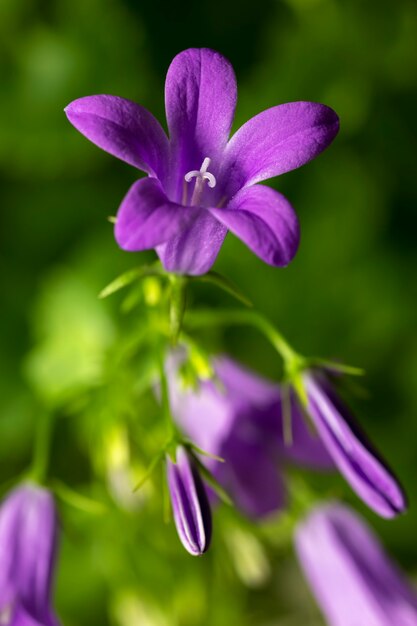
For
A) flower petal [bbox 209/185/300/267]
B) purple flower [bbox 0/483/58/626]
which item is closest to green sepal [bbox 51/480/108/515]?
purple flower [bbox 0/483/58/626]

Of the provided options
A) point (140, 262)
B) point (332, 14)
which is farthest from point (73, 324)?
point (332, 14)

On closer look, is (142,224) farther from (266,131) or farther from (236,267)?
(236,267)

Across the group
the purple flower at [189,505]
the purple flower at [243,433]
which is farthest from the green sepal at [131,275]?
the purple flower at [243,433]

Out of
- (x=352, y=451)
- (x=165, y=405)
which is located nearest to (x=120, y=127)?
(x=165, y=405)

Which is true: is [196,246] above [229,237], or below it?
above

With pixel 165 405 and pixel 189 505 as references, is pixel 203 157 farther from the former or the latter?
pixel 189 505
